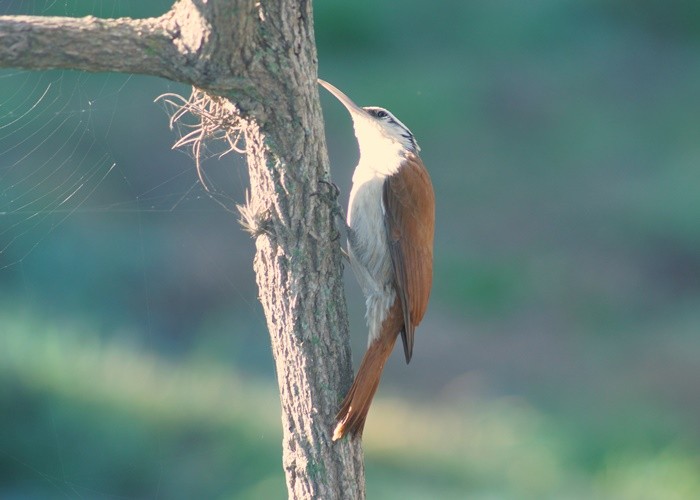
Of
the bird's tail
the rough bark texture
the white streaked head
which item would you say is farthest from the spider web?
the rough bark texture

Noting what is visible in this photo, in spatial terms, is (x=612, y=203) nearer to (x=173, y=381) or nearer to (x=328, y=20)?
(x=328, y=20)

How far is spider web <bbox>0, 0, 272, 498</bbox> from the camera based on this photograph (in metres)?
5.04

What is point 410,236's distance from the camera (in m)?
2.88

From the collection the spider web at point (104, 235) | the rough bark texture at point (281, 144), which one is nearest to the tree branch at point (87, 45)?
the rough bark texture at point (281, 144)

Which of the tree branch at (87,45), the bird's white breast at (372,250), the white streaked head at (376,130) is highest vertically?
the tree branch at (87,45)

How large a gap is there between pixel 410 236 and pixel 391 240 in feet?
0.21

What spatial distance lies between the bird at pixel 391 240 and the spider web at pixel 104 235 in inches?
72.9

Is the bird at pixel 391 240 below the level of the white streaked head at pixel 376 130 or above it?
below

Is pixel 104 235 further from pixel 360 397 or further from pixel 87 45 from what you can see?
pixel 87 45

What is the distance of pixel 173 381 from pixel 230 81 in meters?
3.32

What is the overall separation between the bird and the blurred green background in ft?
4.38

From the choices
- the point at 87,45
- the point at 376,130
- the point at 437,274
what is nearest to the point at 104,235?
the point at 437,274

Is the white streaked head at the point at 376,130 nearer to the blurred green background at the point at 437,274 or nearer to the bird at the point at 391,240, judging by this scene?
the bird at the point at 391,240

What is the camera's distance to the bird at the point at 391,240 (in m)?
2.79
